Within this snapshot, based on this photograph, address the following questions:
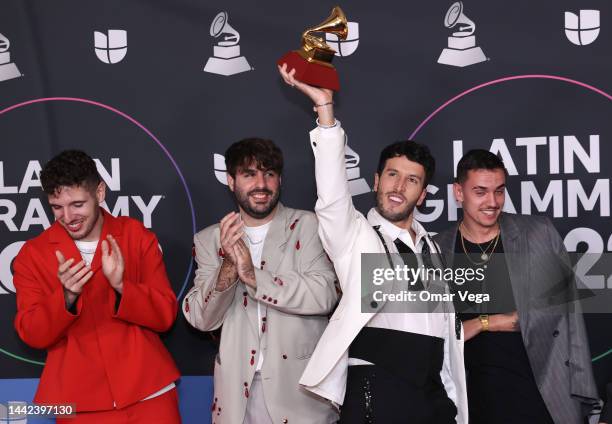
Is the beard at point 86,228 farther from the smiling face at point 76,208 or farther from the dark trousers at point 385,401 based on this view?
the dark trousers at point 385,401

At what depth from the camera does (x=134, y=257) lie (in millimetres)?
3000

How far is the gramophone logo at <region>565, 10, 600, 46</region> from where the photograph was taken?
3.55m

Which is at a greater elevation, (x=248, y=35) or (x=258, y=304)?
(x=248, y=35)

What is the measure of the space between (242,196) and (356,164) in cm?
91

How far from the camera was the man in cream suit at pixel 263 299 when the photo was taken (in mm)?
2758

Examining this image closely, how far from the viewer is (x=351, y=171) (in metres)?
3.69

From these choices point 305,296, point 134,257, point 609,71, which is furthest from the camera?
point 609,71

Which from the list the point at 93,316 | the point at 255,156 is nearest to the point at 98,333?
the point at 93,316

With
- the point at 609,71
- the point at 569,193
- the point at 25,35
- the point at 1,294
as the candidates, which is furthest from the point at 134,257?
the point at 609,71

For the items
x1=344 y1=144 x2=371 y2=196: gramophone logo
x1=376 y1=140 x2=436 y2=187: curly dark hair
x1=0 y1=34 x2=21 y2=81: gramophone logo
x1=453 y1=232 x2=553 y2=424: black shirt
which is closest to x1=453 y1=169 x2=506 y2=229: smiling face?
x1=453 y1=232 x2=553 y2=424: black shirt

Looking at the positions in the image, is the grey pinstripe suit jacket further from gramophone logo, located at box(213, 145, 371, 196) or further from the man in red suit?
the man in red suit

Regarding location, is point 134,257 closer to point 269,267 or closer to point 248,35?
point 269,267

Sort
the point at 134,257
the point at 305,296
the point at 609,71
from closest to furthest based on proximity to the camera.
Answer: the point at 305,296 → the point at 134,257 → the point at 609,71

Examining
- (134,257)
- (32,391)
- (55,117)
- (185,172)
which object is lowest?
(32,391)
